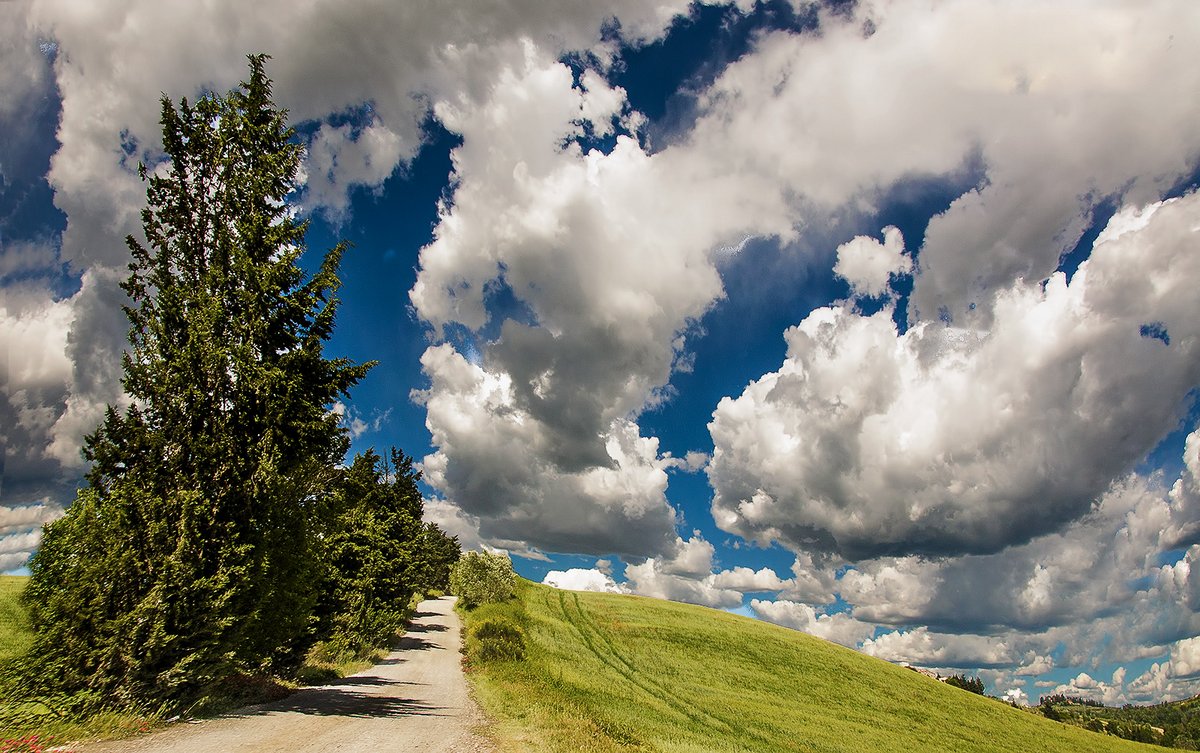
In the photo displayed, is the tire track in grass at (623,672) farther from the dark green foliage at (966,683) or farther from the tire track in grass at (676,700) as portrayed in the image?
the dark green foliage at (966,683)

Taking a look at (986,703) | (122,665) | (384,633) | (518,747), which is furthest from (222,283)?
(986,703)

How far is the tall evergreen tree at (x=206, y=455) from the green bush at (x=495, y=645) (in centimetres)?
1777

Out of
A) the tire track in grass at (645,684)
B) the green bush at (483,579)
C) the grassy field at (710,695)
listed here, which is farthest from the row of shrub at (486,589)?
the tire track in grass at (645,684)

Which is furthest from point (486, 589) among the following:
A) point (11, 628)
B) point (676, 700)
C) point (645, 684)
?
point (11, 628)

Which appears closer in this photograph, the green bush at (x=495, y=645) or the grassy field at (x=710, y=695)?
the grassy field at (x=710, y=695)

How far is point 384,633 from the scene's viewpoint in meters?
34.0

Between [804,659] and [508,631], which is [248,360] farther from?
[804,659]

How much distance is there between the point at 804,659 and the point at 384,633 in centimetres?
4355

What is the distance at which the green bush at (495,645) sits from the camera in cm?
3388

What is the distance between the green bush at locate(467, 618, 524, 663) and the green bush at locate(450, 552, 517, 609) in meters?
25.0

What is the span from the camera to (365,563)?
31938mm

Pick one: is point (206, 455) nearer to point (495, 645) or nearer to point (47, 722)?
point (47, 722)

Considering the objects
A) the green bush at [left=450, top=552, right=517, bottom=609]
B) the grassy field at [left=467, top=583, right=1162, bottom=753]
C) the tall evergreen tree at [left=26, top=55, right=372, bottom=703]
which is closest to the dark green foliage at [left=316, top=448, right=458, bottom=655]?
the tall evergreen tree at [left=26, top=55, right=372, bottom=703]

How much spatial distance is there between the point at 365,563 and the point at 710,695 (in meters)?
27.1
